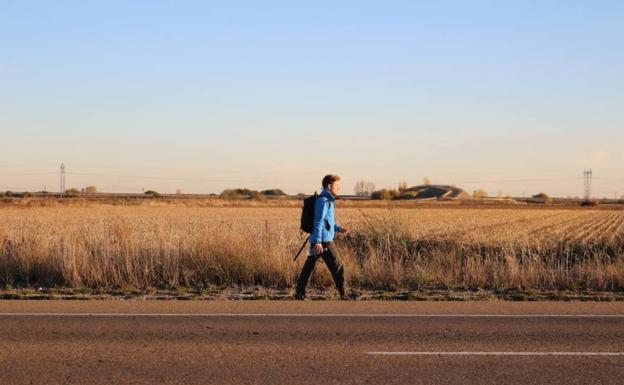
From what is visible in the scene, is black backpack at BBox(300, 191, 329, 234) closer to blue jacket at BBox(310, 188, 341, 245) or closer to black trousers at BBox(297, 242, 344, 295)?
blue jacket at BBox(310, 188, 341, 245)

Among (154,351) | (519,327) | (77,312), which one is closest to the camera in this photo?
(154,351)

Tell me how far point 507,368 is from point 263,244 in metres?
9.35

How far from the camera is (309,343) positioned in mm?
8602

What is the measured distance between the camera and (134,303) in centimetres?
1190

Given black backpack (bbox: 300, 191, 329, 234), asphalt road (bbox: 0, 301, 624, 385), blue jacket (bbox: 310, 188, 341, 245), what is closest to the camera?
asphalt road (bbox: 0, 301, 624, 385)

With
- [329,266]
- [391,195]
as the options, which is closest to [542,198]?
[391,195]

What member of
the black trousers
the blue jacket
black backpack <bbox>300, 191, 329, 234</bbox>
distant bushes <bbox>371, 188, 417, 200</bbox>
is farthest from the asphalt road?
distant bushes <bbox>371, 188, 417, 200</bbox>

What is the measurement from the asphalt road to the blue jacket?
42.0 inches

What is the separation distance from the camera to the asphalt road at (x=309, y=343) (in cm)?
705

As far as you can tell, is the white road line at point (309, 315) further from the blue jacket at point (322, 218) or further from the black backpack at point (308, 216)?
the black backpack at point (308, 216)

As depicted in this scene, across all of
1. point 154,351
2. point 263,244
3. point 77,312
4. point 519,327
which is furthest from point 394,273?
point 154,351

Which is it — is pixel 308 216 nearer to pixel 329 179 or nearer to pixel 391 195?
pixel 329 179

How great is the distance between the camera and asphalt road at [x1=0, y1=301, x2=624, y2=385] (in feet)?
23.1

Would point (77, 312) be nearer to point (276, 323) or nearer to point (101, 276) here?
point (276, 323)
